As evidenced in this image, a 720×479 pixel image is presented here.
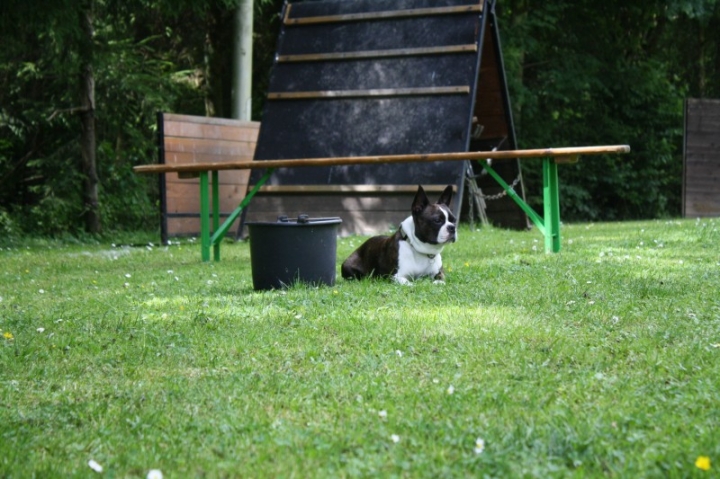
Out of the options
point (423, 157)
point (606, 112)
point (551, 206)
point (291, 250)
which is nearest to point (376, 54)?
point (423, 157)

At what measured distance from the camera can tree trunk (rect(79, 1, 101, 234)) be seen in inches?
610

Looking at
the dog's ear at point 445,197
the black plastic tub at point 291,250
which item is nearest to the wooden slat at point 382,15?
the dog's ear at point 445,197

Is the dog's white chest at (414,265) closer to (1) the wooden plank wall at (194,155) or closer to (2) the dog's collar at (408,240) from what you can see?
(2) the dog's collar at (408,240)

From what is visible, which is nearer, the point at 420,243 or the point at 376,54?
the point at 420,243

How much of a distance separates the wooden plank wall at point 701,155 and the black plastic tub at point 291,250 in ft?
51.3

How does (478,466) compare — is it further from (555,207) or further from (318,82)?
(318,82)

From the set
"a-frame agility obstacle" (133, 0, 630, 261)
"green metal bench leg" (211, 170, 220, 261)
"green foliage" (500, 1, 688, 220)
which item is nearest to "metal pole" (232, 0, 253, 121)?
"a-frame agility obstacle" (133, 0, 630, 261)

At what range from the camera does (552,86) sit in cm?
2305

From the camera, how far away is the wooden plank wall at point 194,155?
15.1 meters

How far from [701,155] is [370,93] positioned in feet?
33.6

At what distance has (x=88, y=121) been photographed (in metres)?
16.5

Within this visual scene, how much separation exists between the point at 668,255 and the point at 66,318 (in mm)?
5469

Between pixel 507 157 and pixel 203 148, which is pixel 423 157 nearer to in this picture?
pixel 507 157

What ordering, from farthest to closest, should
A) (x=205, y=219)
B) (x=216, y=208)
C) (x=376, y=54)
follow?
(x=376, y=54)
(x=216, y=208)
(x=205, y=219)
